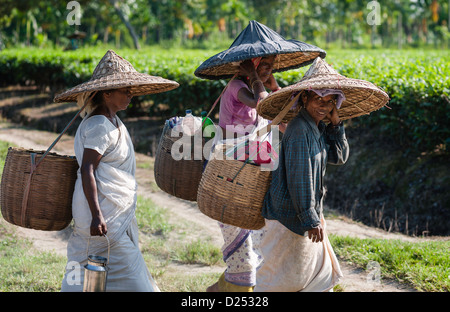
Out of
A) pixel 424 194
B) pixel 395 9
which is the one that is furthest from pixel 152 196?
pixel 395 9

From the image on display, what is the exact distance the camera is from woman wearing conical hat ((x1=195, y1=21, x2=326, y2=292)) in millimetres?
3898

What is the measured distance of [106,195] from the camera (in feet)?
11.2

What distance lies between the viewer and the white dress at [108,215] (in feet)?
11.1

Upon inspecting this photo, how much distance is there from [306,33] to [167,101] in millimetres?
33968

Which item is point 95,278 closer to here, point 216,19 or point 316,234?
point 316,234

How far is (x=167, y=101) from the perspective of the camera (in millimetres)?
11648

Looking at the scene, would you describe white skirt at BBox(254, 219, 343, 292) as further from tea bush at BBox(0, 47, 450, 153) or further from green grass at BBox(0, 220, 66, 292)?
tea bush at BBox(0, 47, 450, 153)

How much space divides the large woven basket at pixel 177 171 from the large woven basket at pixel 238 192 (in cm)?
81

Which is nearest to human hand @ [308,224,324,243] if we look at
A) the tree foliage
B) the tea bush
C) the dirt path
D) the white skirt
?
the white skirt

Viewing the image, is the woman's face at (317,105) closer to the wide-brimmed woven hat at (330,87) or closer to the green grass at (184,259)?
the wide-brimmed woven hat at (330,87)

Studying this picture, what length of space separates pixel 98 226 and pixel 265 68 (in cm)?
174

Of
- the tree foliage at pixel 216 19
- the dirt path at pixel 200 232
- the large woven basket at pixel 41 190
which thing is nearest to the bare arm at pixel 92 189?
the large woven basket at pixel 41 190

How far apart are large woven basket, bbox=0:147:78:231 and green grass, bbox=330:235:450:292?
3.11 metres

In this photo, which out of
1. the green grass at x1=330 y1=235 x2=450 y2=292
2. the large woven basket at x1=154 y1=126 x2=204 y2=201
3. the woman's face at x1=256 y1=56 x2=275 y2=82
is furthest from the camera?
the green grass at x1=330 y1=235 x2=450 y2=292
